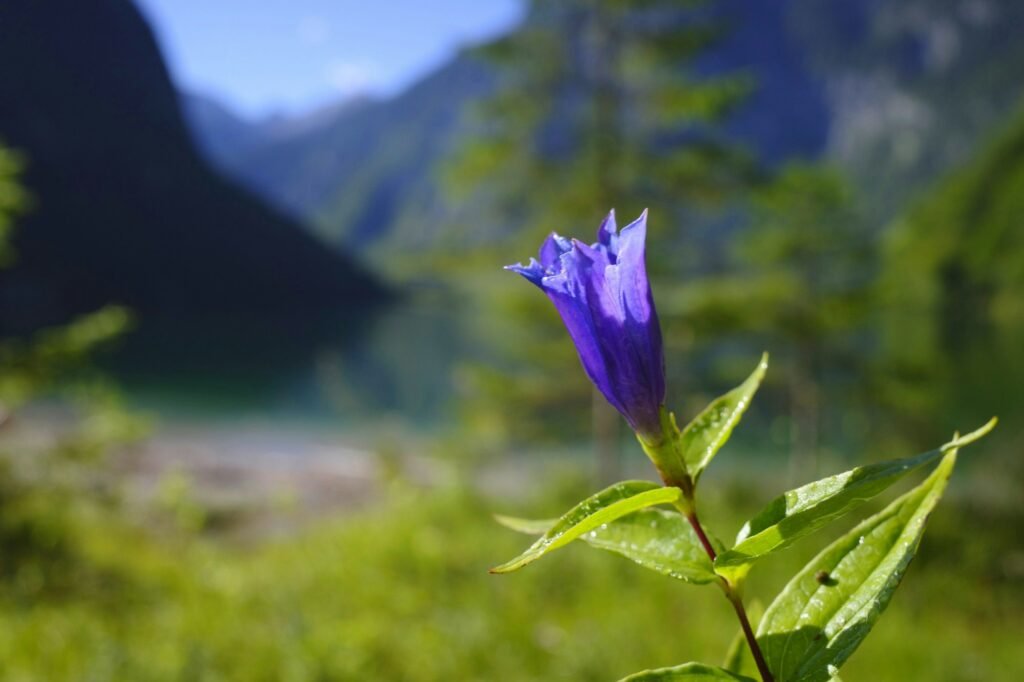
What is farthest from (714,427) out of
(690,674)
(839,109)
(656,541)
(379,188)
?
(839,109)

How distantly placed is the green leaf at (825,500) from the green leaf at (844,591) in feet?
0.19

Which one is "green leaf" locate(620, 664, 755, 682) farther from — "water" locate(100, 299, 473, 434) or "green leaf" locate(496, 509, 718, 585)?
"water" locate(100, 299, 473, 434)

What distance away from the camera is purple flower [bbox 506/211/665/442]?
0.61 m

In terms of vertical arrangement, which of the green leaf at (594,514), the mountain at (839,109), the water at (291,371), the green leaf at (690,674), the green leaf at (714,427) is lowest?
the green leaf at (690,674)

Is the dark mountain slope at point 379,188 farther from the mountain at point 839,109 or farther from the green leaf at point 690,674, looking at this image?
the green leaf at point 690,674

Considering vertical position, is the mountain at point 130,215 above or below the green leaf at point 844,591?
above

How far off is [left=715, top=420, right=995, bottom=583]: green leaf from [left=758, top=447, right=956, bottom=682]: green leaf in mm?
59

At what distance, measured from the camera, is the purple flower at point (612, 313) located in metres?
0.61

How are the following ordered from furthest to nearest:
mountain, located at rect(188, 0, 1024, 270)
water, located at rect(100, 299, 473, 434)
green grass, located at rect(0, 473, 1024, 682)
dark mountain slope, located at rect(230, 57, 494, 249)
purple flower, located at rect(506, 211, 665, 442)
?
dark mountain slope, located at rect(230, 57, 494, 249) → mountain, located at rect(188, 0, 1024, 270) → water, located at rect(100, 299, 473, 434) → green grass, located at rect(0, 473, 1024, 682) → purple flower, located at rect(506, 211, 665, 442)

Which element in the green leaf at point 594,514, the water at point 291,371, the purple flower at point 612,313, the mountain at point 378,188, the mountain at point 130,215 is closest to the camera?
the green leaf at point 594,514

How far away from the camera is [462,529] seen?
24.5 ft

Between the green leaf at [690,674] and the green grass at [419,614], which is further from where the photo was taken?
the green grass at [419,614]

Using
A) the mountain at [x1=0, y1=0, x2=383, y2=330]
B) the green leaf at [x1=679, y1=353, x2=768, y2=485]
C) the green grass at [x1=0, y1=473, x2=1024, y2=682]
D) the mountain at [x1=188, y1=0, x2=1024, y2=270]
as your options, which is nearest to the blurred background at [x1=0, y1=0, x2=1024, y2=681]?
the green grass at [x1=0, y1=473, x2=1024, y2=682]

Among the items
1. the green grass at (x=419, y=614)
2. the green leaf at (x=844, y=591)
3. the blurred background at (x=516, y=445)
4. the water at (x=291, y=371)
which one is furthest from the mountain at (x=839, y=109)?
the green leaf at (x=844, y=591)
